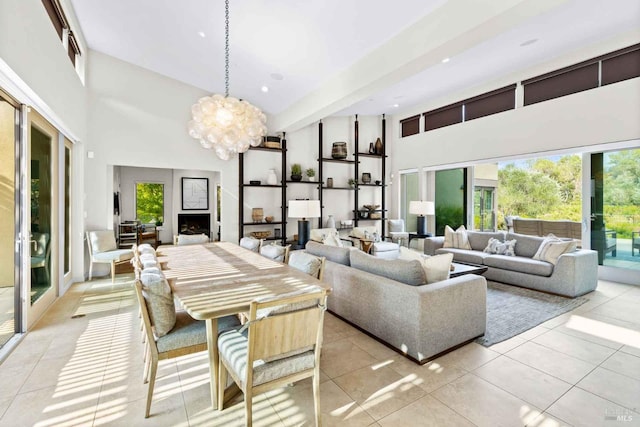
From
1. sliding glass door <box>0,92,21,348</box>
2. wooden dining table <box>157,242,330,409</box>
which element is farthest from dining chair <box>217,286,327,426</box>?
sliding glass door <box>0,92,21,348</box>

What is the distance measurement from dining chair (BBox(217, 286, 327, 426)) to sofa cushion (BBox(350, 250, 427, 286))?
1261 mm

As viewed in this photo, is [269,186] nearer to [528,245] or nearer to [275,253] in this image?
[275,253]

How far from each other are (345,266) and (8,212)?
3.36m

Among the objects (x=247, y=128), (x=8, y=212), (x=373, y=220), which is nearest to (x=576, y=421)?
(x=247, y=128)

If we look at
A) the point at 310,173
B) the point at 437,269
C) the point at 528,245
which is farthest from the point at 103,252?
the point at 528,245

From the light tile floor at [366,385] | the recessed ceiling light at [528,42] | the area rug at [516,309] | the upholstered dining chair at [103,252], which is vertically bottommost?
the light tile floor at [366,385]

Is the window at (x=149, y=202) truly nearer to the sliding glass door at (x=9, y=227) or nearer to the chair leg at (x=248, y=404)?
the sliding glass door at (x=9, y=227)

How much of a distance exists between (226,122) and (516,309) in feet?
13.4

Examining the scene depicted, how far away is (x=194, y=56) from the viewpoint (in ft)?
16.0

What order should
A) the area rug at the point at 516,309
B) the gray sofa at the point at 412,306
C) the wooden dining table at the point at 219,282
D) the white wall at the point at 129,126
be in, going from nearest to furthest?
the wooden dining table at the point at 219,282 < the gray sofa at the point at 412,306 < the area rug at the point at 516,309 < the white wall at the point at 129,126

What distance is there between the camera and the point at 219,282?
2.36 meters

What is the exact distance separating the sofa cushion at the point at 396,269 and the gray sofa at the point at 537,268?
9.06 feet

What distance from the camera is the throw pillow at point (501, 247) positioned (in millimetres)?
5180

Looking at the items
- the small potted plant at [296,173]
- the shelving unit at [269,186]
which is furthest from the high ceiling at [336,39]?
the small potted plant at [296,173]
